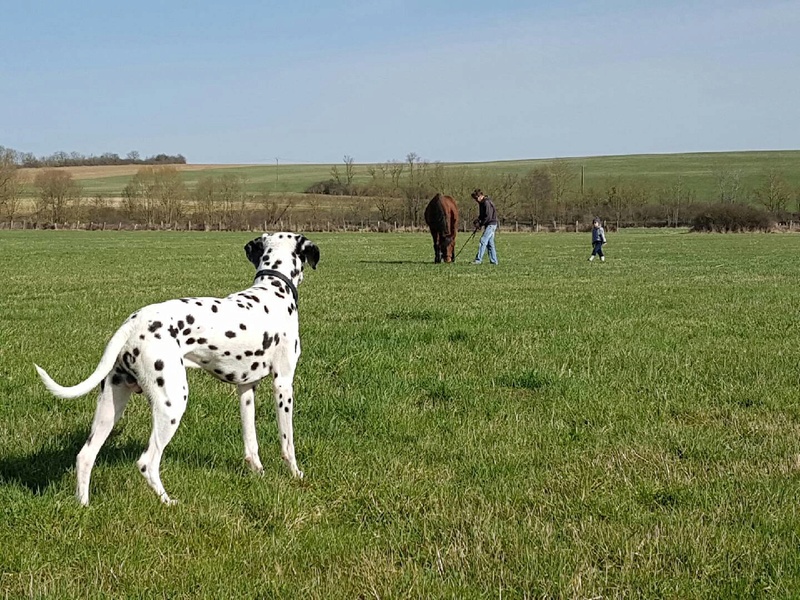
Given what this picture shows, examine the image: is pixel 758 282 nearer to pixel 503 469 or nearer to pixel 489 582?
pixel 503 469

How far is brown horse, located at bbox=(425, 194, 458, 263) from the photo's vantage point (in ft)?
87.6

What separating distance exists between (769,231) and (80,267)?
64.1m

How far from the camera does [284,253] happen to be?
620cm

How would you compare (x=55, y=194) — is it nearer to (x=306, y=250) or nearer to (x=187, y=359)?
(x=306, y=250)

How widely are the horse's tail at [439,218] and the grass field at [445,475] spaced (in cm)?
1516

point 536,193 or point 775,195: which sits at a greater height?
point 536,193

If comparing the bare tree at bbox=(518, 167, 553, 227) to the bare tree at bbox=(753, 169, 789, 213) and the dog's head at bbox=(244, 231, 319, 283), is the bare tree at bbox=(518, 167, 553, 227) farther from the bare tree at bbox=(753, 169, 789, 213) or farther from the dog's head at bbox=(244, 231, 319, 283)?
the dog's head at bbox=(244, 231, 319, 283)

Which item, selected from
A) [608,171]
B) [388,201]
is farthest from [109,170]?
[608,171]

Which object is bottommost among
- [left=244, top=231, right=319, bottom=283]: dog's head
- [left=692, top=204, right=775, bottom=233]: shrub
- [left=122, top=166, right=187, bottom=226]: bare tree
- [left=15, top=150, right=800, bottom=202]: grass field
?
[left=692, top=204, right=775, bottom=233]: shrub

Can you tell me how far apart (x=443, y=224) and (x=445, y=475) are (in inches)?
854

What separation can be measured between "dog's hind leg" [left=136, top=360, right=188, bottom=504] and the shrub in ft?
251

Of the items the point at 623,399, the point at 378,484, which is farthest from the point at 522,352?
the point at 378,484

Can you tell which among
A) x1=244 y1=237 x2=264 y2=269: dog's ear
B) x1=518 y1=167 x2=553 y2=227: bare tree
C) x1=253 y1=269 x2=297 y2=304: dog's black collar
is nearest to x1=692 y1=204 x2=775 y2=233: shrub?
x1=518 y1=167 x2=553 y2=227: bare tree

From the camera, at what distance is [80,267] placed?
25969 millimetres
